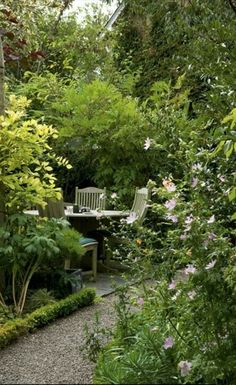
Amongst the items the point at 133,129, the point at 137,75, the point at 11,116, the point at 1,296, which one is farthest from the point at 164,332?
the point at 137,75

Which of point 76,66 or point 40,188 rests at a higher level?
point 76,66

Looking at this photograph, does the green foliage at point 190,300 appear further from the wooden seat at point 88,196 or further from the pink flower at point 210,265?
the wooden seat at point 88,196

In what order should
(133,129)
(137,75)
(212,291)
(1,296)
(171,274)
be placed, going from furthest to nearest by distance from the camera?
(137,75)
(133,129)
(1,296)
(171,274)
(212,291)

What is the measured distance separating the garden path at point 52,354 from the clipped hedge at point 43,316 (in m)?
0.05

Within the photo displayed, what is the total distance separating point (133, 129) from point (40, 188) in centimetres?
350

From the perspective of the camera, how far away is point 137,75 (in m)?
10.5

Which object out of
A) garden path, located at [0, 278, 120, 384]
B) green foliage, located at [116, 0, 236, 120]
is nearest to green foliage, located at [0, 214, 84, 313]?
garden path, located at [0, 278, 120, 384]

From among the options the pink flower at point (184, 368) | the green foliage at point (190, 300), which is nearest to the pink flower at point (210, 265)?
the green foliage at point (190, 300)

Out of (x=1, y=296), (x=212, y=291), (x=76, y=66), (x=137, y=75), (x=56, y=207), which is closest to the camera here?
(x=212, y=291)

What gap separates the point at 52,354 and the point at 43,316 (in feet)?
2.50

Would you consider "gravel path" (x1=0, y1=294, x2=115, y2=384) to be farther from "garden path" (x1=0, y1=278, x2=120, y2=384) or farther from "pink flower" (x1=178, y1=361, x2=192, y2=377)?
"pink flower" (x1=178, y1=361, x2=192, y2=377)

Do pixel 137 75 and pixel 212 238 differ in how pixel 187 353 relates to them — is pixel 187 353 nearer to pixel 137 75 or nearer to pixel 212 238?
pixel 212 238

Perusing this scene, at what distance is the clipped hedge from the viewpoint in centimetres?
384

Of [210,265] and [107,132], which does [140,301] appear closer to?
[210,265]
